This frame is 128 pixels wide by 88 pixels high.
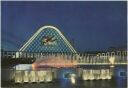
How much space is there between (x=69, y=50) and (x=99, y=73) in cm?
1222

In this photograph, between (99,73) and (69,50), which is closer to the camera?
(99,73)

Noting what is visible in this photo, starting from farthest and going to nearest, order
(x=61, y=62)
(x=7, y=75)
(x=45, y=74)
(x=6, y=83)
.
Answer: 1. (x=61, y=62)
2. (x=45, y=74)
3. (x=7, y=75)
4. (x=6, y=83)

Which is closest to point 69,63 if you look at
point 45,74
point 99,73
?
point 99,73

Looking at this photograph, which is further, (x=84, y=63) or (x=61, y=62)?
(x=84, y=63)

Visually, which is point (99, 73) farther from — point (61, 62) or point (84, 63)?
point (84, 63)

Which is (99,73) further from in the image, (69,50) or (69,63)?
(69,50)

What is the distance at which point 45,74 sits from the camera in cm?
1118

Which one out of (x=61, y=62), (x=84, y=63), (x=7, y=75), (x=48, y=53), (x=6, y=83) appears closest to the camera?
(x=6, y=83)

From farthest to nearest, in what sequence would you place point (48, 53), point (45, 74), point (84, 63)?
1. point (48, 53)
2. point (84, 63)
3. point (45, 74)

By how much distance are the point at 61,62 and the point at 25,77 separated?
978cm

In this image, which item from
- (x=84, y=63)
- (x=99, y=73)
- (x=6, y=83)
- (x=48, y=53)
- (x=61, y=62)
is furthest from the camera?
(x=48, y=53)

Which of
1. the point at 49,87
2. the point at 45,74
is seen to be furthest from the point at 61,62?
the point at 49,87

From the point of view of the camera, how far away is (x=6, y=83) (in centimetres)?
922

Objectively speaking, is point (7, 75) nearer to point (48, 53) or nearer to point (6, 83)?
point (6, 83)
